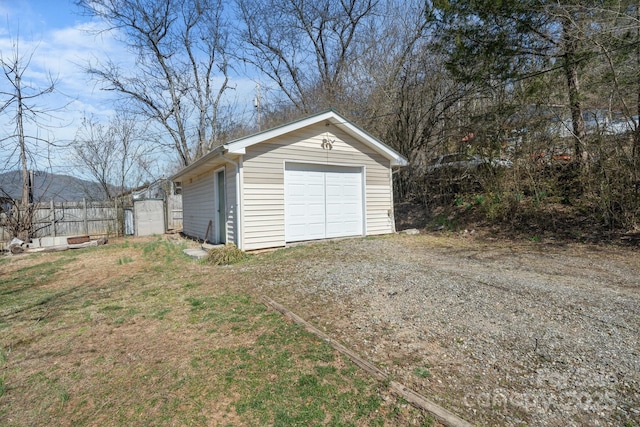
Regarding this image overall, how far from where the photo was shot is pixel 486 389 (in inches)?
89.5

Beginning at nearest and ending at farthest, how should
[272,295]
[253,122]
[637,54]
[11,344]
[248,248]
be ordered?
[11,344] < [272,295] < [637,54] < [248,248] < [253,122]

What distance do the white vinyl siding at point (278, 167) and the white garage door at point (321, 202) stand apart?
208 millimetres

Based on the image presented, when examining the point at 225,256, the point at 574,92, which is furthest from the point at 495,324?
the point at 574,92

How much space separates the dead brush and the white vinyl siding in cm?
56

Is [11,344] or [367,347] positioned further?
[11,344]

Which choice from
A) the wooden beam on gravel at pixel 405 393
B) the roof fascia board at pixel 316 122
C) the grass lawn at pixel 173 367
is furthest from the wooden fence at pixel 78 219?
the wooden beam on gravel at pixel 405 393

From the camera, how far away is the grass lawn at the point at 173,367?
6.97ft

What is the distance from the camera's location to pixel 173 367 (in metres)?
2.68

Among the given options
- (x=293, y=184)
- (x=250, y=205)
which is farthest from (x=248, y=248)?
(x=293, y=184)

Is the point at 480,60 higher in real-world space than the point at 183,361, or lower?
higher

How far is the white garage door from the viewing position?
8.34 m

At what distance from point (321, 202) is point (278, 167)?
5.18ft

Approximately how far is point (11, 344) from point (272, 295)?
2.75 metres

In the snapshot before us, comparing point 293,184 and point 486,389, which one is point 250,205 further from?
point 486,389
